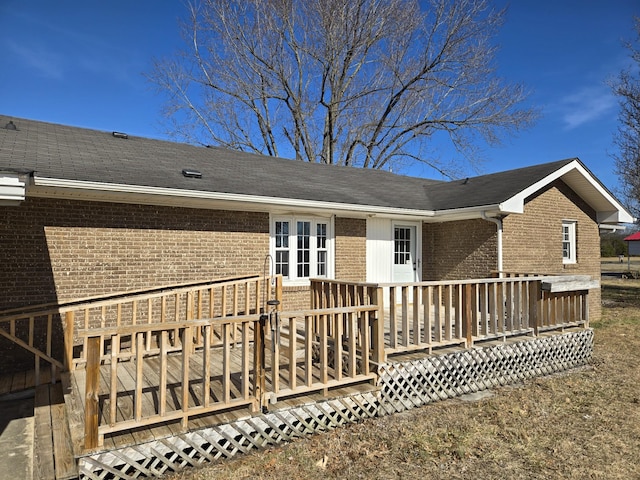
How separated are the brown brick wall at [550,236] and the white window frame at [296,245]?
4303mm

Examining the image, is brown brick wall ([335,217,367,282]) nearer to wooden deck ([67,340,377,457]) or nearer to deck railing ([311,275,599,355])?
deck railing ([311,275,599,355])

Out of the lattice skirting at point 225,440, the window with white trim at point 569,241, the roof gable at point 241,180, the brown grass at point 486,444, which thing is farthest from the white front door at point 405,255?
the lattice skirting at point 225,440

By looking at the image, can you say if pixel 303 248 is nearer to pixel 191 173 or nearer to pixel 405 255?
pixel 191 173

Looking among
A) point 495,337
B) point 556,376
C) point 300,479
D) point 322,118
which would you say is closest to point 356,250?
point 495,337

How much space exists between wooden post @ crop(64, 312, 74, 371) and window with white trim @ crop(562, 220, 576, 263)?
493 inches

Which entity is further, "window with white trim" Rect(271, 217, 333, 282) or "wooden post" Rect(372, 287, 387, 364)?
"window with white trim" Rect(271, 217, 333, 282)

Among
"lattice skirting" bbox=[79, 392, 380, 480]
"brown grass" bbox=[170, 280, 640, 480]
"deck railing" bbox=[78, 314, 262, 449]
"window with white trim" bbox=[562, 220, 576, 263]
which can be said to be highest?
"window with white trim" bbox=[562, 220, 576, 263]

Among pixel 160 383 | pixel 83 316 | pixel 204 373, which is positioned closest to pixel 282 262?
pixel 83 316

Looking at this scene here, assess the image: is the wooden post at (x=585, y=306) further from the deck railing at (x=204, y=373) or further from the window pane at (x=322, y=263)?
the window pane at (x=322, y=263)

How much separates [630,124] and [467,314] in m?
20.3

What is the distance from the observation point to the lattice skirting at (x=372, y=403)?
12.3 ft

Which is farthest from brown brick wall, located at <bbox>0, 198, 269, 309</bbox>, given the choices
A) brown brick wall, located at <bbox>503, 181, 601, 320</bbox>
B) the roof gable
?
brown brick wall, located at <bbox>503, 181, 601, 320</bbox>

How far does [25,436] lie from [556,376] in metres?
7.83

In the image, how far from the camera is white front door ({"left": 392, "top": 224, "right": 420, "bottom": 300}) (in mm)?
11297
